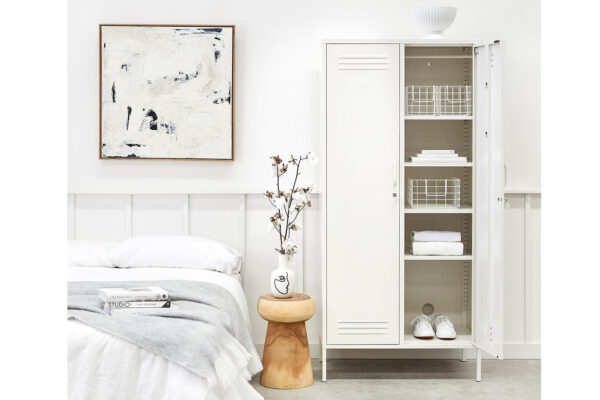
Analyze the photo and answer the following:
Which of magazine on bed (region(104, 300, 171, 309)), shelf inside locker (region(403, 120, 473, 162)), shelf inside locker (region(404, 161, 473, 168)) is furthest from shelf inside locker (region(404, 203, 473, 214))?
magazine on bed (region(104, 300, 171, 309))

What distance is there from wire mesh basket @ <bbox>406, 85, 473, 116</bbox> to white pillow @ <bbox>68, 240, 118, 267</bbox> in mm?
1801

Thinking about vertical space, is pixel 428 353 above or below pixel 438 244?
below

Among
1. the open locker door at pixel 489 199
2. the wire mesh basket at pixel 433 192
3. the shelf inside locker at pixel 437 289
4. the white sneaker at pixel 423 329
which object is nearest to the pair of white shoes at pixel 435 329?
the white sneaker at pixel 423 329

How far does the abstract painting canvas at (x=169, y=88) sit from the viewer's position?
368 centimetres

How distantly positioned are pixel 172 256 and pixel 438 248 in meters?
1.40

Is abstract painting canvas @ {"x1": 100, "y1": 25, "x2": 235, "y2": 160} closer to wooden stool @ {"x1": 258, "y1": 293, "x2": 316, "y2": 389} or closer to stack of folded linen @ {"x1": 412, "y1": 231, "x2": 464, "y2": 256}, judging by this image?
wooden stool @ {"x1": 258, "y1": 293, "x2": 316, "y2": 389}

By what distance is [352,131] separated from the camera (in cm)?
333

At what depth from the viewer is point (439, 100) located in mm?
3465

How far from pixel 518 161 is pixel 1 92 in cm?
369

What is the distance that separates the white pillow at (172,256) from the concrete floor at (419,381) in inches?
25.9

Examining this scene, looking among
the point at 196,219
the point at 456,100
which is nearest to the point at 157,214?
the point at 196,219

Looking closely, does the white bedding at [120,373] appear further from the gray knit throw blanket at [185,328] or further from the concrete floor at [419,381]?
the concrete floor at [419,381]

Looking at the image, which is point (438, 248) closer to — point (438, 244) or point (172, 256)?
point (438, 244)

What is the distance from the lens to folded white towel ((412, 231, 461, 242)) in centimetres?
338
